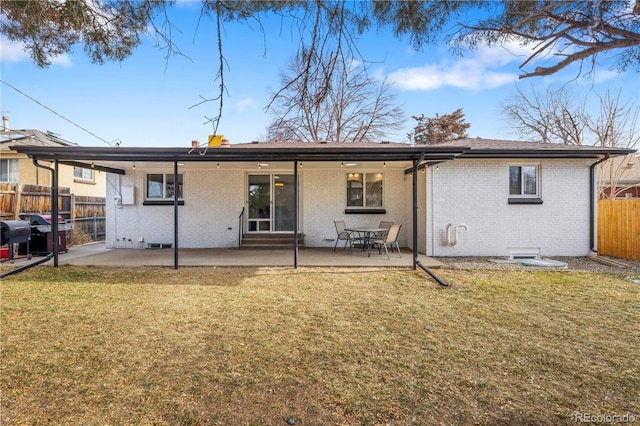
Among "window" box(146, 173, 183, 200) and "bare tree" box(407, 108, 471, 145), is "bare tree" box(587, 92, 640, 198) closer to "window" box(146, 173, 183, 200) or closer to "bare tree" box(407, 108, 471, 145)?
"bare tree" box(407, 108, 471, 145)

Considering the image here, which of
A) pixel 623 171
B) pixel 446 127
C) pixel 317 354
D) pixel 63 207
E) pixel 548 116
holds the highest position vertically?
pixel 446 127

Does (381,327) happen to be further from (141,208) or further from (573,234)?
(141,208)

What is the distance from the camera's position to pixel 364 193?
10.9 meters

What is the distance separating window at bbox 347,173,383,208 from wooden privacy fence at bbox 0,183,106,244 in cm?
985

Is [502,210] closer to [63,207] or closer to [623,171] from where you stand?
[63,207]

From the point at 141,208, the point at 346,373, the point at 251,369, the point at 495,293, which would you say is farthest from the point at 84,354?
the point at 141,208

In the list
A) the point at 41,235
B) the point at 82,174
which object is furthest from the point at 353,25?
the point at 82,174

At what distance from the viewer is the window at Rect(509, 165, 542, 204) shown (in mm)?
9125

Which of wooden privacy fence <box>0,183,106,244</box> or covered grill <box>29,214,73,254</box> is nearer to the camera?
covered grill <box>29,214,73,254</box>

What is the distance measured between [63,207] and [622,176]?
28.0 m

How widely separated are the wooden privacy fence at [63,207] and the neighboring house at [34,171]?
4.47 feet

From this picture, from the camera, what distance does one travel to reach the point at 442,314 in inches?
178

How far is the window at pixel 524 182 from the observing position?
9125 mm

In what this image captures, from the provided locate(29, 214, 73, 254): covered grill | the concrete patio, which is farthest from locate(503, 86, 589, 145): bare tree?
locate(29, 214, 73, 254): covered grill
